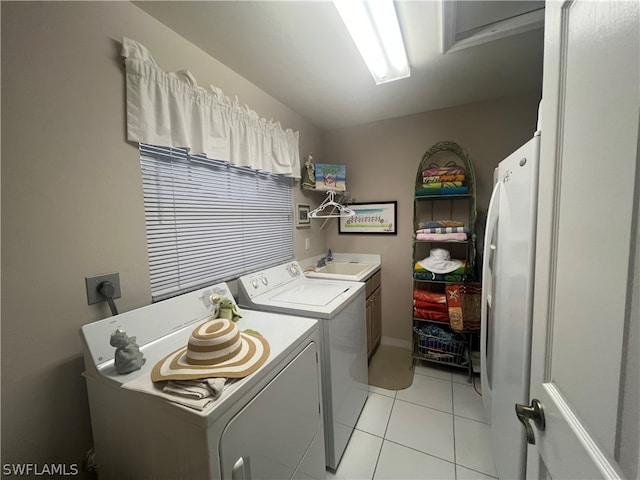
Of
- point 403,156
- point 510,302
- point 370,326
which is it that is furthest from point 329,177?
point 510,302

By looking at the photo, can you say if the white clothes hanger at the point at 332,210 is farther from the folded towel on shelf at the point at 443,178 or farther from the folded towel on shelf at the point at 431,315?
the folded towel on shelf at the point at 431,315

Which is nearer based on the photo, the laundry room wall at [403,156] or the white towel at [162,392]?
the white towel at [162,392]

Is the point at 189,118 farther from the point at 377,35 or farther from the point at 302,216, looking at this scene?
the point at 302,216

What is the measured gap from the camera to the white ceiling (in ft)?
4.16

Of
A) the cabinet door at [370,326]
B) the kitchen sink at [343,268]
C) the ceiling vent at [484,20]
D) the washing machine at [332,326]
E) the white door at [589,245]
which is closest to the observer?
the white door at [589,245]

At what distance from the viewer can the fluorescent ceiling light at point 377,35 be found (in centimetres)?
118

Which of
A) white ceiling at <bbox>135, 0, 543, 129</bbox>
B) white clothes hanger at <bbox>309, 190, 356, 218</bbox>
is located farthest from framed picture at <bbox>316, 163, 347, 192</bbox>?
white ceiling at <bbox>135, 0, 543, 129</bbox>

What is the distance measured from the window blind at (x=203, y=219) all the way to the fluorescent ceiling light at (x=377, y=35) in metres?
1.10

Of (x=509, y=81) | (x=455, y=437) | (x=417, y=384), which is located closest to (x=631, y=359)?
(x=455, y=437)

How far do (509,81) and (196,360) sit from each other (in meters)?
2.85

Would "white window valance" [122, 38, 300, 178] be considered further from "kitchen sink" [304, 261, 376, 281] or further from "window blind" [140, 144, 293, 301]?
"kitchen sink" [304, 261, 376, 281]

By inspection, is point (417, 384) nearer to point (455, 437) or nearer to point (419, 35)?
point (455, 437)

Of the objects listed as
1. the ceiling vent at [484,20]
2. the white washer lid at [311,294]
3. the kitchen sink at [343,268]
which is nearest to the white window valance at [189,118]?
the white washer lid at [311,294]

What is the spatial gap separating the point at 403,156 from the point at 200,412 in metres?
2.71
